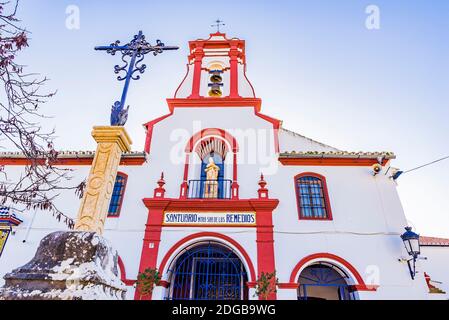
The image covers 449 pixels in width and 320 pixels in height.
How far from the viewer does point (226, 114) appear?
1084cm

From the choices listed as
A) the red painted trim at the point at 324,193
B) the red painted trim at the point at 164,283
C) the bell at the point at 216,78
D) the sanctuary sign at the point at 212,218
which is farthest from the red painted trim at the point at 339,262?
the bell at the point at 216,78

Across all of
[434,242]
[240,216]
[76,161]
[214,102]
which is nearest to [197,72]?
[214,102]

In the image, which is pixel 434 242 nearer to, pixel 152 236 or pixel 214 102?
pixel 214 102

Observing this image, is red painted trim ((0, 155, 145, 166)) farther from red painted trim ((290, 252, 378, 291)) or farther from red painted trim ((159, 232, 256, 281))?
red painted trim ((290, 252, 378, 291))

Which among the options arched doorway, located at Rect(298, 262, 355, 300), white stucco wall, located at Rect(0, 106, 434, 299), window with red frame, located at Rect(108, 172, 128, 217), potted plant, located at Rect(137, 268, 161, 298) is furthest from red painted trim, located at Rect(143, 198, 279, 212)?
arched doorway, located at Rect(298, 262, 355, 300)

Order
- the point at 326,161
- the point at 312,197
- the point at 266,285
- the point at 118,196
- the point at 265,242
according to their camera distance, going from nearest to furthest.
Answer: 1. the point at 266,285
2. the point at 265,242
3. the point at 312,197
4. the point at 118,196
5. the point at 326,161

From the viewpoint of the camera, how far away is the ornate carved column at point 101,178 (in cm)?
349

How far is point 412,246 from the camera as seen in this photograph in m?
7.59

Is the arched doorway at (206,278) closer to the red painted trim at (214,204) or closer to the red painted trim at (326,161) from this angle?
the red painted trim at (214,204)

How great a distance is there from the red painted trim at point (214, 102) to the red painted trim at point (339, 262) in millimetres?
6131

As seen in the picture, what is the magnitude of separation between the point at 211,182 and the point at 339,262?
15.7 ft

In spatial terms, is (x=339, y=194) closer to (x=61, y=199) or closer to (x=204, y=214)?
(x=204, y=214)

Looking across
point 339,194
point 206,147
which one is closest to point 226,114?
point 206,147
